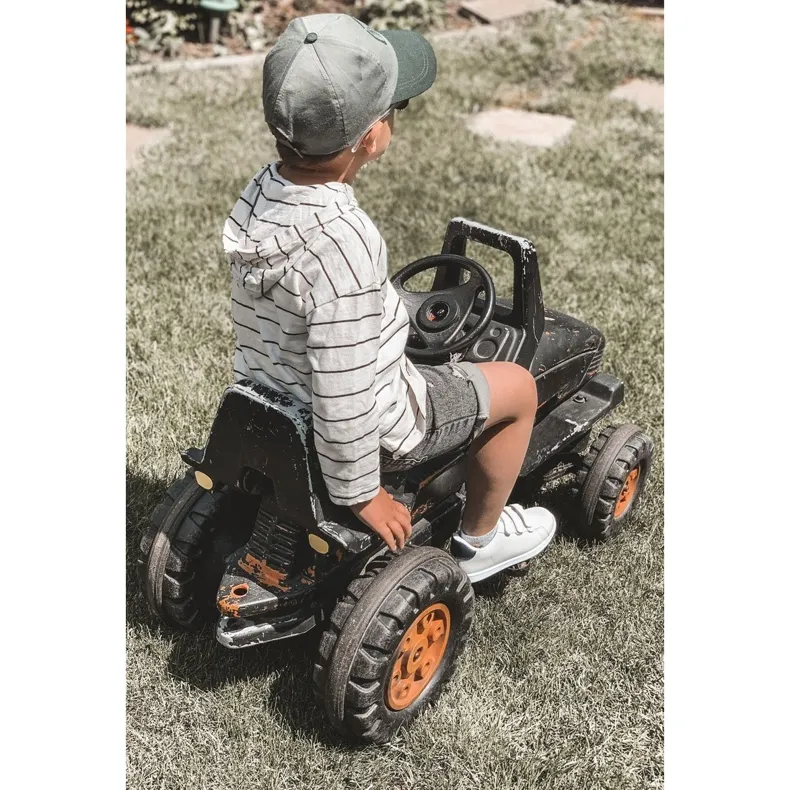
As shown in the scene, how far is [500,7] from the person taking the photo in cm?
732

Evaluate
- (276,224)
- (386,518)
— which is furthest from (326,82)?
(386,518)

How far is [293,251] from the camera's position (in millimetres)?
1839

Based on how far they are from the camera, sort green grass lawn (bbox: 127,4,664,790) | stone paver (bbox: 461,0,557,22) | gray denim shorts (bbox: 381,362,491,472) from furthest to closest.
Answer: stone paver (bbox: 461,0,557,22) < green grass lawn (bbox: 127,4,664,790) < gray denim shorts (bbox: 381,362,491,472)

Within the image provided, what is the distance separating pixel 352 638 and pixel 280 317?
0.75m

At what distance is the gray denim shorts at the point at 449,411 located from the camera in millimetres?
2176

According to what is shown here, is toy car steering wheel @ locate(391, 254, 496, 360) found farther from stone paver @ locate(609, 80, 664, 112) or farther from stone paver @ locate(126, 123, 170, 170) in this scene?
stone paver @ locate(609, 80, 664, 112)

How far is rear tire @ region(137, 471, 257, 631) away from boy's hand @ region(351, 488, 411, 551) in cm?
50

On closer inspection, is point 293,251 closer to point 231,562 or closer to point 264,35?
point 231,562

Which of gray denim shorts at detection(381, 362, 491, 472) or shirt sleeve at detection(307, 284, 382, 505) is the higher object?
shirt sleeve at detection(307, 284, 382, 505)

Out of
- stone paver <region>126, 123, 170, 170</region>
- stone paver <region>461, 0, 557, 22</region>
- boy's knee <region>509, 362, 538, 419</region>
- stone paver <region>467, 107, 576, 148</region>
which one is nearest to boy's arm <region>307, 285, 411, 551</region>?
boy's knee <region>509, 362, 538, 419</region>

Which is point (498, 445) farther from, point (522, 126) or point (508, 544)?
point (522, 126)

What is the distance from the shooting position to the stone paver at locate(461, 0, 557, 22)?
282 inches

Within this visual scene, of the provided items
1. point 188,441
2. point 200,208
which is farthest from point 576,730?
point 200,208

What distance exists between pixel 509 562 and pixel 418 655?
0.45 metres
